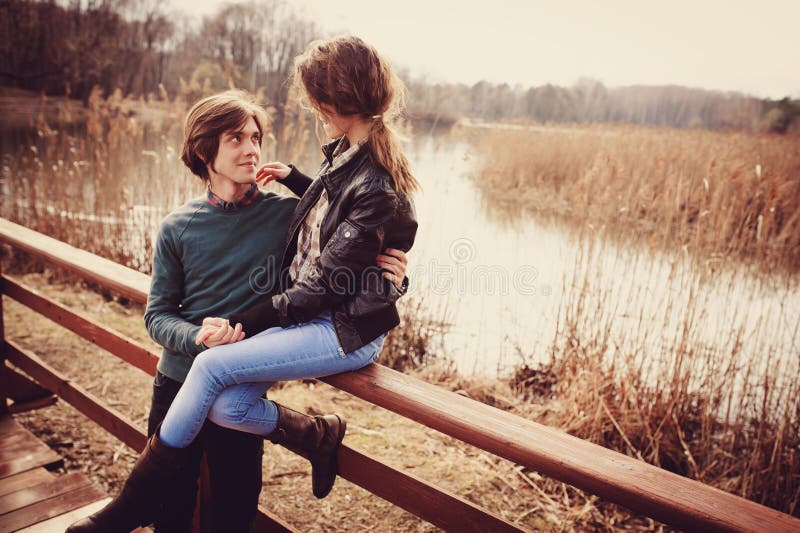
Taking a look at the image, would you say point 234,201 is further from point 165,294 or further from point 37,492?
point 37,492

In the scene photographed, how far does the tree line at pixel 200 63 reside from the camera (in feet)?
30.9

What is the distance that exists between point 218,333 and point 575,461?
0.79m

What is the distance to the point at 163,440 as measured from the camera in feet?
3.96

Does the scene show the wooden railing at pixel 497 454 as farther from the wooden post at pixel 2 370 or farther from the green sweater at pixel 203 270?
the wooden post at pixel 2 370

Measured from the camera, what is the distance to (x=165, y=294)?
1413 mm

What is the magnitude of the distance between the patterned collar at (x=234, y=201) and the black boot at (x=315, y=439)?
1.79ft

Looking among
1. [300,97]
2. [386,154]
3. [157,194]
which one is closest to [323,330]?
[386,154]

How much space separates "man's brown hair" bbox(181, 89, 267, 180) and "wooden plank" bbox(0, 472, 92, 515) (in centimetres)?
132

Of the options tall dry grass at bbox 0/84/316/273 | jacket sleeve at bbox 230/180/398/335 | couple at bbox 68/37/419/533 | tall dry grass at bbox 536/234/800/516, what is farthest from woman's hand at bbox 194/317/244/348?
tall dry grass at bbox 0/84/316/273

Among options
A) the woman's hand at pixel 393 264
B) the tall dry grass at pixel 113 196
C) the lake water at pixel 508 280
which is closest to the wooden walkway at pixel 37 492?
the woman's hand at pixel 393 264

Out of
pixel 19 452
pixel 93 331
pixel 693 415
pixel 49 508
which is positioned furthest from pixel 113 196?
pixel 693 415

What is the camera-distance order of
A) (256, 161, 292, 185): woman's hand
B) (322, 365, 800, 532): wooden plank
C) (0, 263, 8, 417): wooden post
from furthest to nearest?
(0, 263, 8, 417): wooden post, (256, 161, 292, 185): woman's hand, (322, 365, 800, 532): wooden plank

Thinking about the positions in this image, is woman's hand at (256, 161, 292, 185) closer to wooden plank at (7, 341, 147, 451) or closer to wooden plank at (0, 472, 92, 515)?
wooden plank at (7, 341, 147, 451)

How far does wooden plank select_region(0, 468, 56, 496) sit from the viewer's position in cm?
193
